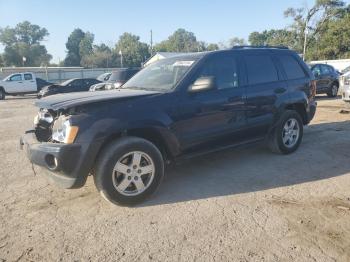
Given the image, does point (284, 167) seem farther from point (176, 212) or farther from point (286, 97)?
point (176, 212)

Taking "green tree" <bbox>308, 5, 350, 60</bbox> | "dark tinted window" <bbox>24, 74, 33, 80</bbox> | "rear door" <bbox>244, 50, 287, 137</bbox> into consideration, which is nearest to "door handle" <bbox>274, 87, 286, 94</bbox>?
"rear door" <bbox>244, 50, 287, 137</bbox>

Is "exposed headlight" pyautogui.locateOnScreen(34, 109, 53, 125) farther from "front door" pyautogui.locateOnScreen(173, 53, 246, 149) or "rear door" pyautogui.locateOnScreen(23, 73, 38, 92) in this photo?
"rear door" pyautogui.locateOnScreen(23, 73, 38, 92)

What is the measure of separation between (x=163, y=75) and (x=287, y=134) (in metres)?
2.53

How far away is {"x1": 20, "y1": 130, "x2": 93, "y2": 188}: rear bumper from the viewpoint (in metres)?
3.85

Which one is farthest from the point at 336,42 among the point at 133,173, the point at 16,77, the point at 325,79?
the point at 133,173

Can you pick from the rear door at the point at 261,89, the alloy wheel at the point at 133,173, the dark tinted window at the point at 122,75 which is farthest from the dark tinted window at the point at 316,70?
the alloy wheel at the point at 133,173

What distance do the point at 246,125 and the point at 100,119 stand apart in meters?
2.39

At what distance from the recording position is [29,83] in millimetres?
25516

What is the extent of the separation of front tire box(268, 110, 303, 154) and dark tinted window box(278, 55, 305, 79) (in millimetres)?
692

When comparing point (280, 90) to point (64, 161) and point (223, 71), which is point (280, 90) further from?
point (64, 161)

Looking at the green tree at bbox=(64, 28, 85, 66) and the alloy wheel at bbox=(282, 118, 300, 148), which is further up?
the green tree at bbox=(64, 28, 85, 66)

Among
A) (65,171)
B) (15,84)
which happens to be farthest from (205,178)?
(15,84)

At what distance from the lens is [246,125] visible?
17.8 feet

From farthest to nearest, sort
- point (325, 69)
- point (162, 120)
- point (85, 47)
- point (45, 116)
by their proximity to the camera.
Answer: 1. point (85, 47)
2. point (325, 69)
3. point (45, 116)
4. point (162, 120)
